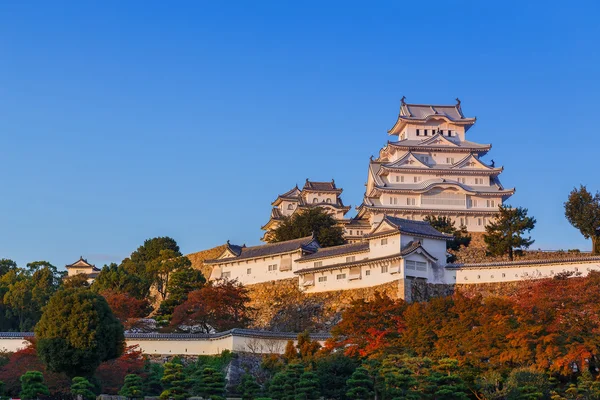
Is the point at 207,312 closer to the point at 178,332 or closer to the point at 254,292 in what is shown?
the point at 178,332

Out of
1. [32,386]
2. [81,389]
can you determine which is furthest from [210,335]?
[32,386]

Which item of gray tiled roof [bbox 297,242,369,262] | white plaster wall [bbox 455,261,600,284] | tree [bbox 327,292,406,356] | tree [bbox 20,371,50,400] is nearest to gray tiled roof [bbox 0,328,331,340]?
tree [bbox 327,292,406,356]

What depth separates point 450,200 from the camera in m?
64.2

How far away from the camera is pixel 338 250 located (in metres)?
50.1

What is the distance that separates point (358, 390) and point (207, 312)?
1265 centimetres

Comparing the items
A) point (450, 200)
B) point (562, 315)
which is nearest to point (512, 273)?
point (562, 315)

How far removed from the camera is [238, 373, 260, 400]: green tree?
114 feet

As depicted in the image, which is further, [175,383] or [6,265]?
[6,265]

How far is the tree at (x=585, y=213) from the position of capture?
50.9 m

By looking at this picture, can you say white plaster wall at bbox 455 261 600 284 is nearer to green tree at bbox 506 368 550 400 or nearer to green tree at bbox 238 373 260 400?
green tree at bbox 506 368 550 400

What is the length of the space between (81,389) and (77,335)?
2.45 m

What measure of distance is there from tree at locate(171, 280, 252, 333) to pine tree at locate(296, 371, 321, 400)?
11.0 meters

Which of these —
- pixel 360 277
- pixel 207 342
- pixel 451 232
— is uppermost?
pixel 451 232

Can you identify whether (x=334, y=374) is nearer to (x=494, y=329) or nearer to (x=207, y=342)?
(x=494, y=329)
